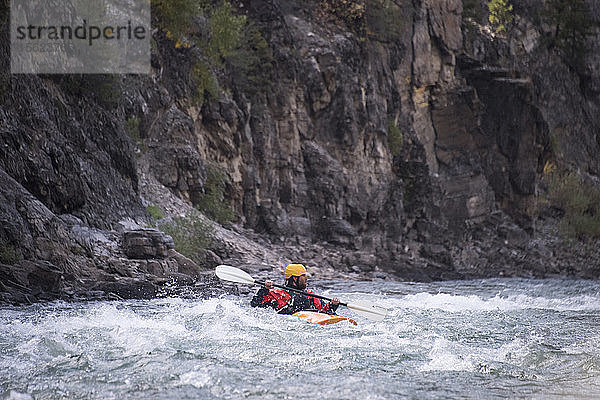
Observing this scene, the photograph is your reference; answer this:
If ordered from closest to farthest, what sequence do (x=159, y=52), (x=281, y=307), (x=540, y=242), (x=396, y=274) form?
(x=281, y=307), (x=159, y=52), (x=396, y=274), (x=540, y=242)

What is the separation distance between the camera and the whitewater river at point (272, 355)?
16.1ft

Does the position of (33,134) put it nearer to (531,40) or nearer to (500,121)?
(500,121)

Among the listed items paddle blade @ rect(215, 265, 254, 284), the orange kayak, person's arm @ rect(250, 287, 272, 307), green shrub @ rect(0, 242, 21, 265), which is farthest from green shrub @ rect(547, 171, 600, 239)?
green shrub @ rect(0, 242, 21, 265)

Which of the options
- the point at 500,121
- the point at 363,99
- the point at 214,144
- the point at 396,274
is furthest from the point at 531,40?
the point at 214,144

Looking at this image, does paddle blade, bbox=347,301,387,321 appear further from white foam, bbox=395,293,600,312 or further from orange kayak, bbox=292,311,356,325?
white foam, bbox=395,293,600,312

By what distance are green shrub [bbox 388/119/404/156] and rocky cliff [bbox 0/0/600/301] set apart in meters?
0.10

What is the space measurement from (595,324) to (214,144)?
1270 cm

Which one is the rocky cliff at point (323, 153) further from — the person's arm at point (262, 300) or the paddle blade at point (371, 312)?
the paddle blade at point (371, 312)

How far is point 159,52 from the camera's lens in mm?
17875

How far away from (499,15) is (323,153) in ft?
54.1

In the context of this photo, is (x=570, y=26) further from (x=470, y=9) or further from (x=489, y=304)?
(x=489, y=304)

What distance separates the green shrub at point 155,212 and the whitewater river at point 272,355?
5.27 metres

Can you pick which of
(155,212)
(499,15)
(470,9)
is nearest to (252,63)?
(155,212)

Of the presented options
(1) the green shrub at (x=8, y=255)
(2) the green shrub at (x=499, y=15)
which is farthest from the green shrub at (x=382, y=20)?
(1) the green shrub at (x=8, y=255)
